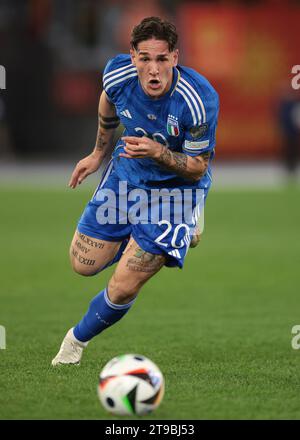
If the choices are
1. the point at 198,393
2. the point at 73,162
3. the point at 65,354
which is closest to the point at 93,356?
the point at 65,354

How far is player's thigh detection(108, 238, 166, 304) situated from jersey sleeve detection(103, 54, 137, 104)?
112 cm

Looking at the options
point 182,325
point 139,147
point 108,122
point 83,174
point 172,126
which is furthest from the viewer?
point 182,325

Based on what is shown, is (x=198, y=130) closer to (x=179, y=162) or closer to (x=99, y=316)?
(x=179, y=162)

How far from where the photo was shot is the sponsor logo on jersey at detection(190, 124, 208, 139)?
6.63 meters

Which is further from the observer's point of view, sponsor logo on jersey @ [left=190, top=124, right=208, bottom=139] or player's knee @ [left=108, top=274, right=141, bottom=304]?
player's knee @ [left=108, top=274, right=141, bottom=304]

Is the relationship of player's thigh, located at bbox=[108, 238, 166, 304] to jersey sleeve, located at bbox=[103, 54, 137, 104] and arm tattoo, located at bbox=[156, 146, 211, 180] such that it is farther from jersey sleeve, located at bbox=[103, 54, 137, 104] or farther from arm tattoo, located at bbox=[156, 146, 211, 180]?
jersey sleeve, located at bbox=[103, 54, 137, 104]

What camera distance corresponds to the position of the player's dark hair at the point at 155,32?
21.4 ft

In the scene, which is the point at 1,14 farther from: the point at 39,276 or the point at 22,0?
the point at 39,276

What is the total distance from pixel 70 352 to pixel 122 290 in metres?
0.61

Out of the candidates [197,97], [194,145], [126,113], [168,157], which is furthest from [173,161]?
[126,113]

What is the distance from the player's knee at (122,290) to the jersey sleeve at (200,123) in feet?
3.19

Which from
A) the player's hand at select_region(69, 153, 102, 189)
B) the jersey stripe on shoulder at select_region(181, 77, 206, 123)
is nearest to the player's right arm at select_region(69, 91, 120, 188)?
the player's hand at select_region(69, 153, 102, 189)

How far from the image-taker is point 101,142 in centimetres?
748

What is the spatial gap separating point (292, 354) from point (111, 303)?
5.12ft
